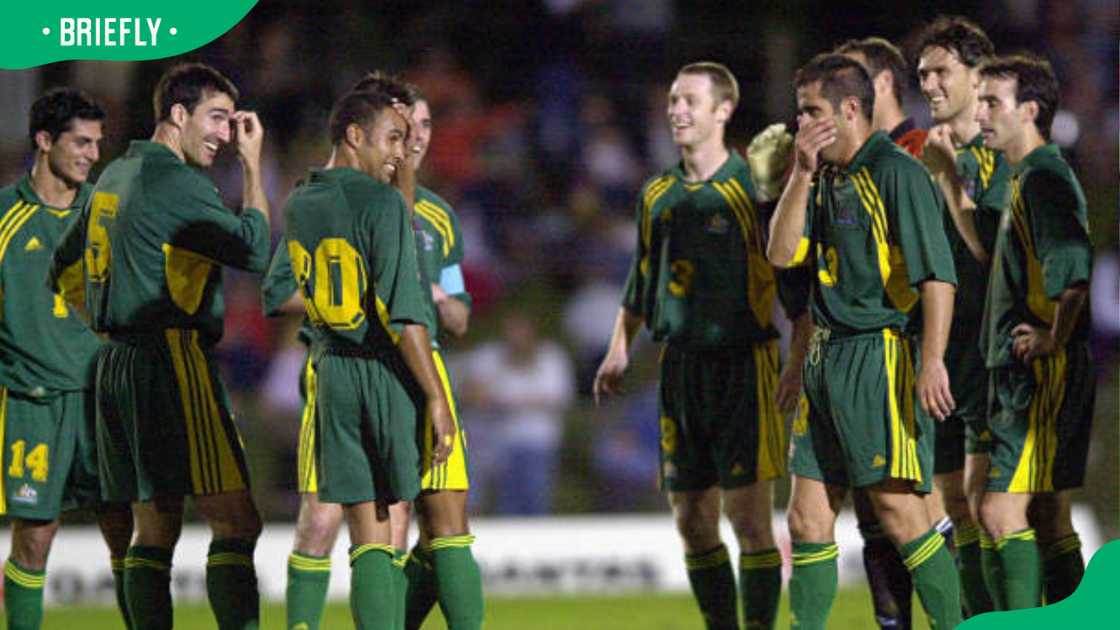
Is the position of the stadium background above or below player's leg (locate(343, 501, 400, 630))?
above

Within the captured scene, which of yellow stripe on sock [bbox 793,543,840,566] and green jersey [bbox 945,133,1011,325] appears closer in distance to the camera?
yellow stripe on sock [bbox 793,543,840,566]

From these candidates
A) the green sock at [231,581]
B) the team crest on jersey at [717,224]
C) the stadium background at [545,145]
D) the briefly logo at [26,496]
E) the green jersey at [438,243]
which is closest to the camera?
the green sock at [231,581]

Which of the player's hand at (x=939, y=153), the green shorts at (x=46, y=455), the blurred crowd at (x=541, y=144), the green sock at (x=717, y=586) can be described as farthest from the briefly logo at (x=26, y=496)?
the player's hand at (x=939, y=153)

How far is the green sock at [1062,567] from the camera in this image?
596cm

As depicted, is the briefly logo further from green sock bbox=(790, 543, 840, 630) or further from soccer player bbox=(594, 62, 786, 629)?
green sock bbox=(790, 543, 840, 630)

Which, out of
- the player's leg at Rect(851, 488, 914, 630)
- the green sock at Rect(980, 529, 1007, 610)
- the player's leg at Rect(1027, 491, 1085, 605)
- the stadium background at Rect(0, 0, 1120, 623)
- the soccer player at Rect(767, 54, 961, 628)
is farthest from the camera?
the stadium background at Rect(0, 0, 1120, 623)

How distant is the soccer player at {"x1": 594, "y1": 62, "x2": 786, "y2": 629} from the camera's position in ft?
20.3

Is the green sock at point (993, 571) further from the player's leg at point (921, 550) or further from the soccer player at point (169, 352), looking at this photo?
the soccer player at point (169, 352)

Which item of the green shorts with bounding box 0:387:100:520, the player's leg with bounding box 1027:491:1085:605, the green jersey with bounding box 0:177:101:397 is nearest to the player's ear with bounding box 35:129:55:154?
the green jersey with bounding box 0:177:101:397

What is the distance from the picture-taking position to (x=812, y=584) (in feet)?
17.6

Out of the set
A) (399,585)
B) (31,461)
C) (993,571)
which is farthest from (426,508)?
(993,571)

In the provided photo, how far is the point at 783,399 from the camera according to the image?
6039 mm

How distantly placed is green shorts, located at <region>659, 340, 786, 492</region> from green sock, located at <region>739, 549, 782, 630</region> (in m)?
0.27

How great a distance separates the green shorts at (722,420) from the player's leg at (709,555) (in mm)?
58
